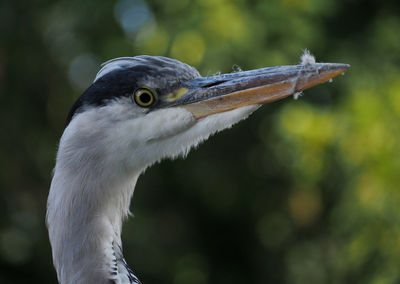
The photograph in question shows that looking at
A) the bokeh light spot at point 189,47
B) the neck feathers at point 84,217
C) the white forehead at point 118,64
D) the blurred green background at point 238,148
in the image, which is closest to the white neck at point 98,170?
the neck feathers at point 84,217

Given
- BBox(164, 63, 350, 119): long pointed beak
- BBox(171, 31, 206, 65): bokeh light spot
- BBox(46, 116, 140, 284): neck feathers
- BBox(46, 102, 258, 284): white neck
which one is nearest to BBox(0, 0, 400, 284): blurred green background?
BBox(171, 31, 206, 65): bokeh light spot

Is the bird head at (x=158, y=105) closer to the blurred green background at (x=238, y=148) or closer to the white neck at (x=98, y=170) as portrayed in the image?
the white neck at (x=98, y=170)

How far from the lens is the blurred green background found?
4.66m

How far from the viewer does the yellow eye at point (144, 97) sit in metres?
2.65

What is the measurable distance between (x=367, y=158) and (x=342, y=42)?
1.83m

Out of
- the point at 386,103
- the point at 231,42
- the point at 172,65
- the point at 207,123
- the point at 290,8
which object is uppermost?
the point at 290,8

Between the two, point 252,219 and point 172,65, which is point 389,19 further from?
point 172,65

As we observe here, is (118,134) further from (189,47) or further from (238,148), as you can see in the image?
(238,148)

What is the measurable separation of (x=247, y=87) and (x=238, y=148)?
12.9 feet

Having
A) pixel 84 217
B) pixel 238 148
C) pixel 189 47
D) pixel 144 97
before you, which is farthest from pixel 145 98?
pixel 238 148

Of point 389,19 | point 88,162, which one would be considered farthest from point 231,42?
point 88,162

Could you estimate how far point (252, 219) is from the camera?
662 centimetres

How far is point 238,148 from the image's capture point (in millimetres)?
6562

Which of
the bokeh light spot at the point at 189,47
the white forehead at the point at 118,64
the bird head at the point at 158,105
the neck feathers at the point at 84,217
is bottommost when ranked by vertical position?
the neck feathers at the point at 84,217
